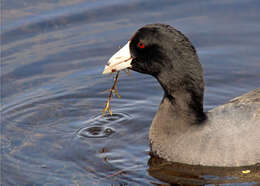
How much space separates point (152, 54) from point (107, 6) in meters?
4.37

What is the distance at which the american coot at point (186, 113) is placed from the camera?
696cm

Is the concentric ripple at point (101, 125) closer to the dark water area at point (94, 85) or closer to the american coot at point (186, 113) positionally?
the dark water area at point (94, 85)

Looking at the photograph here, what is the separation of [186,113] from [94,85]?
253 centimetres

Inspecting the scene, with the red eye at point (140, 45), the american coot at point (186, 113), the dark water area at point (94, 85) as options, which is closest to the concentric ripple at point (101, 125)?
the dark water area at point (94, 85)

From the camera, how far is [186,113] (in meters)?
7.27

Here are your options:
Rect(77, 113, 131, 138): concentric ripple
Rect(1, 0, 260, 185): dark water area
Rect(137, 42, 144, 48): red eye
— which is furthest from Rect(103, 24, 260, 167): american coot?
Rect(77, 113, 131, 138): concentric ripple

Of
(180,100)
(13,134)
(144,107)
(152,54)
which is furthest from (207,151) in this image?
(13,134)

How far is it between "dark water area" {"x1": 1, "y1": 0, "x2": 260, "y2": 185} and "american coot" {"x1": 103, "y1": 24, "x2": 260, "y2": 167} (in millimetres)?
201

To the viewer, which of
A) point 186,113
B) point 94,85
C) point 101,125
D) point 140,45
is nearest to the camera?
point 140,45

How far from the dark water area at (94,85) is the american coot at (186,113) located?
0.66ft

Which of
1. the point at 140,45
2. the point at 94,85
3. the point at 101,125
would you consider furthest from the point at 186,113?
the point at 94,85

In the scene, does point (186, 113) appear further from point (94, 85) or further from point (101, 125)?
point (94, 85)

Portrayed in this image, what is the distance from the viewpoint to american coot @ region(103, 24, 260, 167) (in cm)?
696

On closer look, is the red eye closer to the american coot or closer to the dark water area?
the american coot
